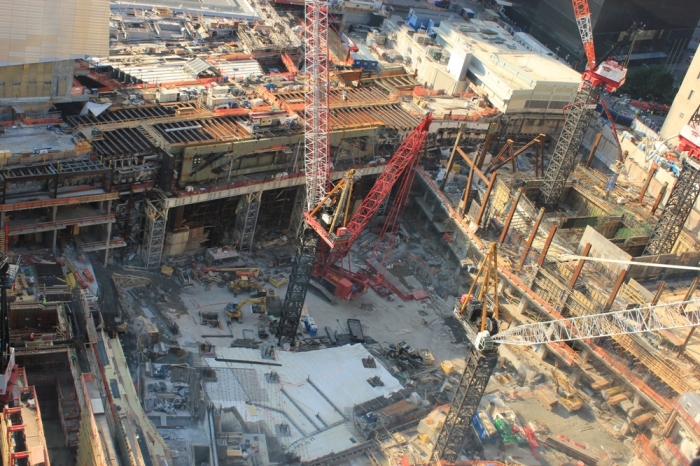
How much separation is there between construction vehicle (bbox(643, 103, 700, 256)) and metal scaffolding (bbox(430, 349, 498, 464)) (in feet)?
114

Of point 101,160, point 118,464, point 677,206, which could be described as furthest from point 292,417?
point 677,206

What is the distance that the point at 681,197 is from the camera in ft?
302

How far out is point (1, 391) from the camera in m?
56.8

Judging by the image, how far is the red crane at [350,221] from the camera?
81.6 meters

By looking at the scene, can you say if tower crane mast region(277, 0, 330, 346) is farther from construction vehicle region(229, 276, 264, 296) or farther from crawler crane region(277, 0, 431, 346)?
construction vehicle region(229, 276, 264, 296)

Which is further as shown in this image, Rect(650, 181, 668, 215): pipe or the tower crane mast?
Rect(650, 181, 668, 215): pipe

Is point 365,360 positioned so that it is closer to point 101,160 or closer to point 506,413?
point 506,413

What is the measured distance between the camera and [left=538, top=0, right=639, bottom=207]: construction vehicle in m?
95.5

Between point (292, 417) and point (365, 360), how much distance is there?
34.0ft

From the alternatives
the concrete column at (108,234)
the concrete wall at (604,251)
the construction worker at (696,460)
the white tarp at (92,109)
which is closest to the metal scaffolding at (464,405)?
the construction worker at (696,460)

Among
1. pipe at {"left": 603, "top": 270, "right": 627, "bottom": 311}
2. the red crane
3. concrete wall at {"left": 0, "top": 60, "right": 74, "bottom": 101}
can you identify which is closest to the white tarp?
concrete wall at {"left": 0, "top": 60, "right": 74, "bottom": 101}

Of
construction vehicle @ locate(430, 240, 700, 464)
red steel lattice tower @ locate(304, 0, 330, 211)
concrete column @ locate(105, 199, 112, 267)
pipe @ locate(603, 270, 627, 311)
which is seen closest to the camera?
construction vehicle @ locate(430, 240, 700, 464)

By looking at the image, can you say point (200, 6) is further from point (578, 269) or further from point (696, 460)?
point (696, 460)

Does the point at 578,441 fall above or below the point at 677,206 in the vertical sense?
below
